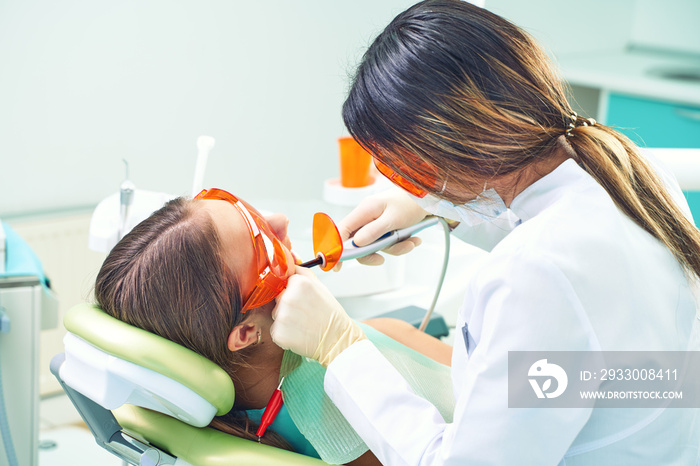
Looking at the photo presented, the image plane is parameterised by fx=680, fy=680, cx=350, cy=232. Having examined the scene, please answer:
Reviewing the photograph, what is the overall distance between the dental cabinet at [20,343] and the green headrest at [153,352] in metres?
0.60

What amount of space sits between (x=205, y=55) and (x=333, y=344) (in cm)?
179

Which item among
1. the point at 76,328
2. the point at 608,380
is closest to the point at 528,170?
the point at 608,380

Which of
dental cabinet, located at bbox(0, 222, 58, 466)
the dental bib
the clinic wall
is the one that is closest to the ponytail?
the dental bib

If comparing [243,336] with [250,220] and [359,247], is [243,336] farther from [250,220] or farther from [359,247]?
[359,247]

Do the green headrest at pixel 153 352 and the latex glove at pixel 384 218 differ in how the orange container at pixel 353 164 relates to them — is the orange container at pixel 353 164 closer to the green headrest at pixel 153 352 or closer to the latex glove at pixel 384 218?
the latex glove at pixel 384 218

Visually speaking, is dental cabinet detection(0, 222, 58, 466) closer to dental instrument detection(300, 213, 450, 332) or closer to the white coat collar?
dental instrument detection(300, 213, 450, 332)

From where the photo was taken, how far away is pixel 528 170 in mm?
1007

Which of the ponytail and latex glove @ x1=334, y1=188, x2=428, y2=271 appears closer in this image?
the ponytail

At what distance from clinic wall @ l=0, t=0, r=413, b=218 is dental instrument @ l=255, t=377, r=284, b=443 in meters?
1.47

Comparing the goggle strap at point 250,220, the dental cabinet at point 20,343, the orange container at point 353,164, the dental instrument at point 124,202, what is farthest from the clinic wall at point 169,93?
the goggle strap at point 250,220

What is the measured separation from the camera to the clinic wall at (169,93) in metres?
2.35

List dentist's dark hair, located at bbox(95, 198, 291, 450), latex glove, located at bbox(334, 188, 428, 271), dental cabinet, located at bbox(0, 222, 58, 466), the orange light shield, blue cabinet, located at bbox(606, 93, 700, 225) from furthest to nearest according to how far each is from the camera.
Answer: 1. blue cabinet, located at bbox(606, 93, 700, 225)
2. dental cabinet, located at bbox(0, 222, 58, 466)
3. latex glove, located at bbox(334, 188, 428, 271)
4. the orange light shield
5. dentist's dark hair, located at bbox(95, 198, 291, 450)

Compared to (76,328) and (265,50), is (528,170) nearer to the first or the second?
(76,328)

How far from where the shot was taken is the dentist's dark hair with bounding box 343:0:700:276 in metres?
0.92
